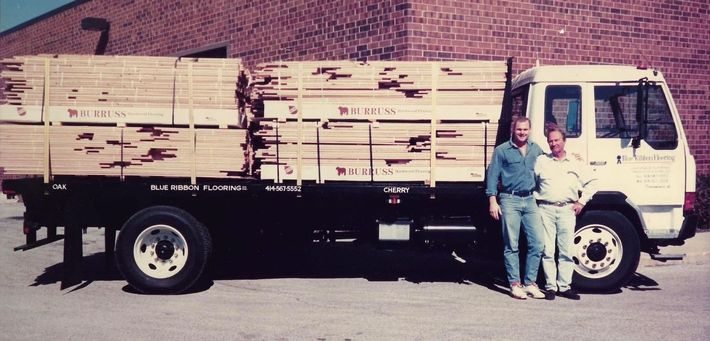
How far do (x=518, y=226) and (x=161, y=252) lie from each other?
3.83m

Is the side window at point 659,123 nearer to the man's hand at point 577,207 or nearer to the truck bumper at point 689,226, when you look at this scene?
the truck bumper at point 689,226

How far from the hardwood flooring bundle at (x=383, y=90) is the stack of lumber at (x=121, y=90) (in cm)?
46

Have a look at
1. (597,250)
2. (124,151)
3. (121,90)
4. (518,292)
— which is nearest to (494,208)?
(518,292)

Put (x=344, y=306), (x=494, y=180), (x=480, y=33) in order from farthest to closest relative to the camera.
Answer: (x=480, y=33)
(x=494, y=180)
(x=344, y=306)

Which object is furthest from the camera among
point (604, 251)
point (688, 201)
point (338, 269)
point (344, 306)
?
point (338, 269)

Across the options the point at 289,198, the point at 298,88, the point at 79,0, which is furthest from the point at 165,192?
the point at 79,0

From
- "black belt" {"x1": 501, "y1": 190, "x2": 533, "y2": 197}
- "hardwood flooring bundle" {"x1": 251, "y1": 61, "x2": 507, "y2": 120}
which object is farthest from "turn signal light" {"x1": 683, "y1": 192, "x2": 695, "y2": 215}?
"hardwood flooring bundle" {"x1": 251, "y1": 61, "x2": 507, "y2": 120}

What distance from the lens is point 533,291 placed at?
20.3 feet

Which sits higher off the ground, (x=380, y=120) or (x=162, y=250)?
(x=380, y=120)

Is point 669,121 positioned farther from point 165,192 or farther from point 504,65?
point 165,192

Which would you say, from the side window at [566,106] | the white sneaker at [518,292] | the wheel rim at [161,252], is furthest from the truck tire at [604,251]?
the wheel rim at [161,252]

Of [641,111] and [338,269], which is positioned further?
[338,269]

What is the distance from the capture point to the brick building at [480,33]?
31.5 feet

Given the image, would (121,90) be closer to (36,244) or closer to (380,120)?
(36,244)
